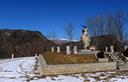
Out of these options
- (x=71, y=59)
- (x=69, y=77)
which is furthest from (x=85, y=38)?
(x=69, y=77)

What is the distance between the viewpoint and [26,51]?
82.7m

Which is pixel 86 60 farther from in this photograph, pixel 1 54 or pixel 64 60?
pixel 1 54

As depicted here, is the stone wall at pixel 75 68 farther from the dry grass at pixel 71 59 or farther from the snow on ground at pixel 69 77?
the dry grass at pixel 71 59

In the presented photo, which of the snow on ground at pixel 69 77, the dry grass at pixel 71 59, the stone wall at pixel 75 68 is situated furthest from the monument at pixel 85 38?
the snow on ground at pixel 69 77

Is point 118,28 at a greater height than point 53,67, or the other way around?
point 118,28

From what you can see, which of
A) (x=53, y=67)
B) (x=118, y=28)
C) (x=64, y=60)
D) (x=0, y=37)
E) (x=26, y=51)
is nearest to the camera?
(x=53, y=67)

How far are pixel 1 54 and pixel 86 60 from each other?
64.4 m

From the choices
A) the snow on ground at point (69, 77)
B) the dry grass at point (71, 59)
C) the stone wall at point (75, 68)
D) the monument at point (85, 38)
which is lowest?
the snow on ground at point (69, 77)

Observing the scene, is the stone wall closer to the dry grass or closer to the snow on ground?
the snow on ground

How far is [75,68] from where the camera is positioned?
81.0 feet

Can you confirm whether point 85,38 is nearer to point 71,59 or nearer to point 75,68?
point 71,59

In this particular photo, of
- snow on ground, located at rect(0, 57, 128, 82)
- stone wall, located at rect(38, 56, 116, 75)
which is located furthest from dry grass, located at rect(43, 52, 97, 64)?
snow on ground, located at rect(0, 57, 128, 82)

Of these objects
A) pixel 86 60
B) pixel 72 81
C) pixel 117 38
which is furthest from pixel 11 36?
pixel 72 81

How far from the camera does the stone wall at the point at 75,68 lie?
2305 centimetres
